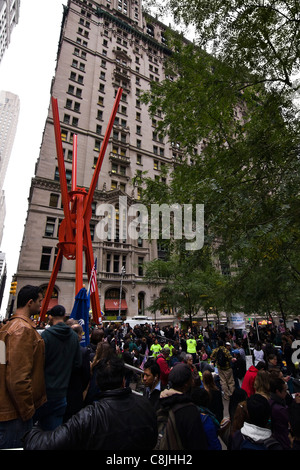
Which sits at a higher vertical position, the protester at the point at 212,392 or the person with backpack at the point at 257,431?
the person with backpack at the point at 257,431

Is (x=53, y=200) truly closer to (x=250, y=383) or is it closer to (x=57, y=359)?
(x=250, y=383)

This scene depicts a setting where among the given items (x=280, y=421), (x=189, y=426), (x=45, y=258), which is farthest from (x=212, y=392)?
(x=45, y=258)

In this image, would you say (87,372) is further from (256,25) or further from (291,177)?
(256,25)

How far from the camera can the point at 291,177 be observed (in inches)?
230

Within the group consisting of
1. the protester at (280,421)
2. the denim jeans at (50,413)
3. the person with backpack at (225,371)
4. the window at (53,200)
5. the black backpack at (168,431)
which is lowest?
the person with backpack at (225,371)

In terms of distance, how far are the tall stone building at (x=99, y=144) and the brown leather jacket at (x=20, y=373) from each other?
87.5 feet

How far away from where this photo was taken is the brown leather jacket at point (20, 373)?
7.12ft

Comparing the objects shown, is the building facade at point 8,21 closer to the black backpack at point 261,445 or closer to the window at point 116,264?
the window at point 116,264

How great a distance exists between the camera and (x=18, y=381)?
2.17 meters

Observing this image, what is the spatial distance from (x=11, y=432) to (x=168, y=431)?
1.52m

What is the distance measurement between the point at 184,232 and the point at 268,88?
197 inches

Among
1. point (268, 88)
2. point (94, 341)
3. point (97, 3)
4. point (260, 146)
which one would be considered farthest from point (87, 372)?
point (97, 3)

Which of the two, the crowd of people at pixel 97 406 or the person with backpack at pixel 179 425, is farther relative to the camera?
the person with backpack at pixel 179 425

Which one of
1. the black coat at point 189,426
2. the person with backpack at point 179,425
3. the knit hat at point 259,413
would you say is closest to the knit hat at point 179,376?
the person with backpack at point 179,425
